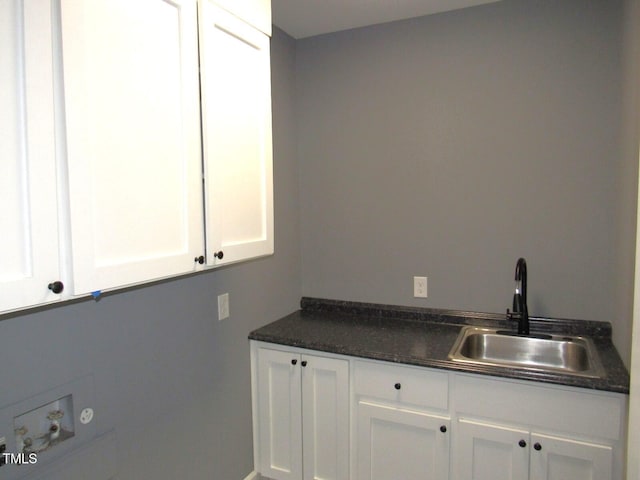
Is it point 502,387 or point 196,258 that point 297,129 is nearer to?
point 196,258

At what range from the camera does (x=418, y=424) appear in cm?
185

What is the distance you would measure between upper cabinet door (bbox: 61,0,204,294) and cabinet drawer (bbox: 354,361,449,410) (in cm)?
96

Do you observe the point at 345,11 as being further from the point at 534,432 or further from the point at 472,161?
the point at 534,432

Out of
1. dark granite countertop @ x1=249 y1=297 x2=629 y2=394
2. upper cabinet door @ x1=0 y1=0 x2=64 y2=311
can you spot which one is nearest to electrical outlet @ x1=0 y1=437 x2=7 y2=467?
upper cabinet door @ x1=0 y1=0 x2=64 y2=311

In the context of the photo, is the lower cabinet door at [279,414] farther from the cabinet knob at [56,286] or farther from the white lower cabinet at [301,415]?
the cabinet knob at [56,286]

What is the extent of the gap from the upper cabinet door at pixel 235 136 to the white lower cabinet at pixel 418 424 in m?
0.72

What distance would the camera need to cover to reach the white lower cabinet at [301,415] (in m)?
2.01

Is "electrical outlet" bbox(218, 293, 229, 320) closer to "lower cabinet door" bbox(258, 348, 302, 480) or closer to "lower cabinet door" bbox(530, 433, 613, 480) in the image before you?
"lower cabinet door" bbox(258, 348, 302, 480)

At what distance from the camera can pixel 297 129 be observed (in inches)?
102

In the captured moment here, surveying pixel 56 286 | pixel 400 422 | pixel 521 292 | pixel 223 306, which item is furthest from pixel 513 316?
pixel 56 286

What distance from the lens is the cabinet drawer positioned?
180cm

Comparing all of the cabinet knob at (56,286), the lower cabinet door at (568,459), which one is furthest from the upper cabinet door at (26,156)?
the lower cabinet door at (568,459)

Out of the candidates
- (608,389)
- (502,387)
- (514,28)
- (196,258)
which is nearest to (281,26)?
(514,28)

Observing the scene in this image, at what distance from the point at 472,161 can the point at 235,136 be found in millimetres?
1257
